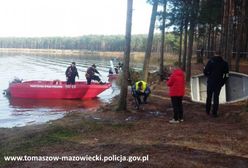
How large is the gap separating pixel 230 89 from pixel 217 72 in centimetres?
431

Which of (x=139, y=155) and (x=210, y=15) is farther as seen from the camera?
(x=210, y=15)

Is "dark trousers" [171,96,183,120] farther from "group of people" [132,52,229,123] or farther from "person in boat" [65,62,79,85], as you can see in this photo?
"person in boat" [65,62,79,85]

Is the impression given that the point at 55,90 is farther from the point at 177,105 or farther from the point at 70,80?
the point at 177,105

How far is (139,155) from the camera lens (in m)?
7.52

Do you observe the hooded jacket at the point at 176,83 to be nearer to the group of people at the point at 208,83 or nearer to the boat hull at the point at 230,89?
the group of people at the point at 208,83

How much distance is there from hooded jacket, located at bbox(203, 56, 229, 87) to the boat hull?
2086 mm

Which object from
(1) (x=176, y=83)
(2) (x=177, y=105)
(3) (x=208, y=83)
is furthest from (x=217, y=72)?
(2) (x=177, y=105)

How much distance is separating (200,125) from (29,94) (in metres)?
18.0

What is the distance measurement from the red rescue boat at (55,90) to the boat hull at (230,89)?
10.3 metres

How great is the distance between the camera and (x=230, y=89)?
1605 cm

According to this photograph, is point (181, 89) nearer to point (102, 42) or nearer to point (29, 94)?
point (29, 94)

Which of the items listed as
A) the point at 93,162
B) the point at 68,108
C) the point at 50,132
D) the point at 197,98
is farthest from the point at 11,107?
the point at 93,162

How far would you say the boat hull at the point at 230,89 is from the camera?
14893mm

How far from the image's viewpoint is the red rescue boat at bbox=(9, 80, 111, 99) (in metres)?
26.0
